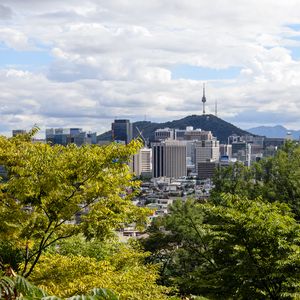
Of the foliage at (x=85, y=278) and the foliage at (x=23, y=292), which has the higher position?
the foliage at (x=23, y=292)

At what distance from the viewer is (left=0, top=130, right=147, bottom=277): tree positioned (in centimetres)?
1099

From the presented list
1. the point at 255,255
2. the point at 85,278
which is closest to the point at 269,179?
the point at 255,255

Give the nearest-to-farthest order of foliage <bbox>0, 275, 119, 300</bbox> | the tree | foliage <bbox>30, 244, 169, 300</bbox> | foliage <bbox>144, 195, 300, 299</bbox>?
1. foliage <bbox>0, 275, 119, 300</bbox>
2. foliage <bbox>30, 244, 169, 300</bbox>
3. the tree
4. foliage <bbox>144, 195, 300, 299</bbox>

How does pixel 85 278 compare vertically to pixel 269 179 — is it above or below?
below

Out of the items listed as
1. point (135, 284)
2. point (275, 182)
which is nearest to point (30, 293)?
point (135, 284)

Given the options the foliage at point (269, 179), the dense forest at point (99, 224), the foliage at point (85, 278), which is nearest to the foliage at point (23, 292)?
the dense forest at point (99, 224)

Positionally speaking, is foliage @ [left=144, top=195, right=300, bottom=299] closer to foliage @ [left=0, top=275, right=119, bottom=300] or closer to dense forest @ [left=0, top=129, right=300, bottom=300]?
dense forest @ [left=0, top=129, right=300, bottom=300]

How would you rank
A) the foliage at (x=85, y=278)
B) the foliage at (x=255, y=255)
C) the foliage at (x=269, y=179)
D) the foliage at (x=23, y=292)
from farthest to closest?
the foliage at (x=269, y=179) < the foliage at (x=255, y=255) < the foliage at (x=85, y=278) < the foliage at (x=23, y=292)

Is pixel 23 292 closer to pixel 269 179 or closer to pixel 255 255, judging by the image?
pixel 255 255

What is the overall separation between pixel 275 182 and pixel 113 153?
21660 mm

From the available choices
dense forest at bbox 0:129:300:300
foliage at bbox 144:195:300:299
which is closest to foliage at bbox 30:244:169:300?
dense forest at bbox 0:129:300:300

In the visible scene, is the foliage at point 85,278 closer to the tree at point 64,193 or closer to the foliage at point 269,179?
the tree at point 64,193

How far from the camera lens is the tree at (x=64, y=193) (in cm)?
1099

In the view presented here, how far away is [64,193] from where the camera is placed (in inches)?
439
